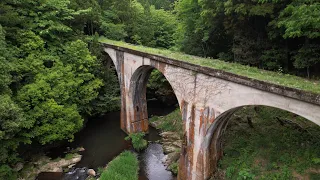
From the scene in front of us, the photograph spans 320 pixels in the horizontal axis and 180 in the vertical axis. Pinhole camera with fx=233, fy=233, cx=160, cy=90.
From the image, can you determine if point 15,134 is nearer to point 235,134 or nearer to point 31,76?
point 31,76

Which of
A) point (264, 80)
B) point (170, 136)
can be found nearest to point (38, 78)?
point (170, 136)

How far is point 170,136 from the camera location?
17.9m

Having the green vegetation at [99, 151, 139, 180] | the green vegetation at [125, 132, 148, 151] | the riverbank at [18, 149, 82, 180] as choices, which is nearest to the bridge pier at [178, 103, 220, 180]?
the green vegetation at [99, 151, 139, 180]

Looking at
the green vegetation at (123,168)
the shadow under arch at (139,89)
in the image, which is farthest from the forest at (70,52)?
the green vegetation at (123,168)

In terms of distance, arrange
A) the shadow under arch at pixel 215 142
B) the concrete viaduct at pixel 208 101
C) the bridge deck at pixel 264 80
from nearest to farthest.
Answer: the bridge deck at pixel 264 80 < the concrete viaduct at pixel 208 101 < the shadow under arch at pixel 215 142

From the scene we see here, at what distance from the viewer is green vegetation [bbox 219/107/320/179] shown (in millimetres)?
9531

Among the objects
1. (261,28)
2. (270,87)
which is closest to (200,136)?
(270,87)

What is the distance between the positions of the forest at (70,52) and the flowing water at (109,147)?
142 cm

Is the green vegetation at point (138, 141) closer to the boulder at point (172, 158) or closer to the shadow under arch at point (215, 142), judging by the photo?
the boulder at point (172, 158)

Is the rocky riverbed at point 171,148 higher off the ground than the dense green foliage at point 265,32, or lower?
lower

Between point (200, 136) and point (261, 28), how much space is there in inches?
301

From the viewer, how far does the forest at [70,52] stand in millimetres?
10977

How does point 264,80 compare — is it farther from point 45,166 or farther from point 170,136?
point 45,166

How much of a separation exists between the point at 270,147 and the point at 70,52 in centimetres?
1378
